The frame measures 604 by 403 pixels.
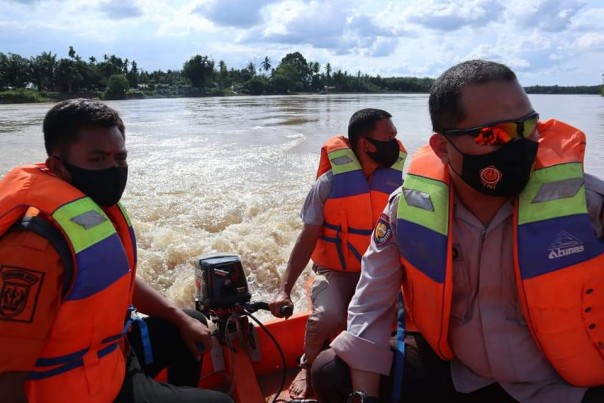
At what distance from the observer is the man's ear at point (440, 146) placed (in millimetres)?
1487

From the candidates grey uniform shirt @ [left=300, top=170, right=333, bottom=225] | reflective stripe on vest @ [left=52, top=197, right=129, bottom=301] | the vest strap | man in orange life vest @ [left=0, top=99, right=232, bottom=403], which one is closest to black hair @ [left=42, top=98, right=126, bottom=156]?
man in orange life vest @ [left=0, top=99, right=232, bottom=403]

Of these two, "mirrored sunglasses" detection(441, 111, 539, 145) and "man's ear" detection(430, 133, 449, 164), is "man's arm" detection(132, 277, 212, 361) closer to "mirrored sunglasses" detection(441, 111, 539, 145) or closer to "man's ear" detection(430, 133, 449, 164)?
"man's ear" detection(430, 133, 449, 164)

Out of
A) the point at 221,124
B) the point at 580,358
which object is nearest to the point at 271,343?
A: the point at 580,358

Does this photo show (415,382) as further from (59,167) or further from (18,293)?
(59,167)

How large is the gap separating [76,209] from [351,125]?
163 cm

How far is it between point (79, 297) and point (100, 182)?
16.7 inches

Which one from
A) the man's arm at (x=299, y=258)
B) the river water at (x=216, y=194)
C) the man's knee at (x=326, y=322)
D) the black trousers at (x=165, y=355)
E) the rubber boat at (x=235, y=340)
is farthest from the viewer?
the river water at (x=216, y=194)

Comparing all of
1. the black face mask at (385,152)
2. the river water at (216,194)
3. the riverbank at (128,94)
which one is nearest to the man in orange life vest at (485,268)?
the black face mask at (385,152)

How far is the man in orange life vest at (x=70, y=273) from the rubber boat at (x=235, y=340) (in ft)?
1.69

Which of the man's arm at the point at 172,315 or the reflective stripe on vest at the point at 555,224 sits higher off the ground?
the reflective stripe on vest at the point at 555,224

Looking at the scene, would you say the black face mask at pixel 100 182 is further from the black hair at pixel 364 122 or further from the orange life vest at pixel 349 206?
the black hair at pixel 364 122

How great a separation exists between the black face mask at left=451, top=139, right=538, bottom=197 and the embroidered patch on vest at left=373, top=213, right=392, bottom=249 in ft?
1.08

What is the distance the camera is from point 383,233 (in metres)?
1.62

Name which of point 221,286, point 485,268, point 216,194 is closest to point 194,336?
point 221,286
